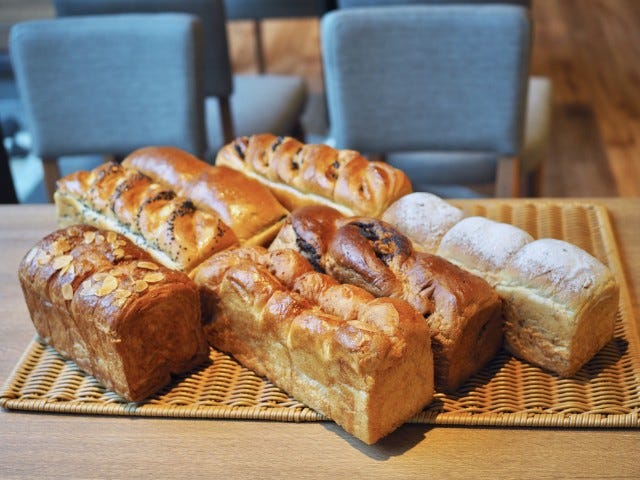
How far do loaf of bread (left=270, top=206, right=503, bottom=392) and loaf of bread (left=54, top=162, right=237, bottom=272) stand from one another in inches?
6.5

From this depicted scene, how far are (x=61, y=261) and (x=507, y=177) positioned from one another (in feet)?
4.56

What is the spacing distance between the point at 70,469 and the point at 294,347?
338mm

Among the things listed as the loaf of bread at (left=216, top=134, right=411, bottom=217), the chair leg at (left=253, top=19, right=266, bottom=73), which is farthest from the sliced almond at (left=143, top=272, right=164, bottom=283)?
the chair leg at (left=253, top=19, right=266, bottom=73)

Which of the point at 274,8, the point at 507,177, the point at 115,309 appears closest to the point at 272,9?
the point at 274,8

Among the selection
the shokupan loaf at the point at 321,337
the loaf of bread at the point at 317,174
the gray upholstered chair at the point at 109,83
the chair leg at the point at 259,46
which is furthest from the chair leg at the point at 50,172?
the chair leg at the point at 259,46

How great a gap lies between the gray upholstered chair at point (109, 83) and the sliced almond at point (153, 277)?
1.14 metres

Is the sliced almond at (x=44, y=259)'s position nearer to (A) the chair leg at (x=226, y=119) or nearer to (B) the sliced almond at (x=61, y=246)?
(B) the sliced almond at (x=61, y=246)

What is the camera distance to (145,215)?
1.30m

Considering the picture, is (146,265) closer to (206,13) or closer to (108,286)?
(108,286)

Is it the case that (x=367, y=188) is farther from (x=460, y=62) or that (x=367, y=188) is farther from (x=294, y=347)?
(x=460, y=62)

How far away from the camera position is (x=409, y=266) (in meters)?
1.12

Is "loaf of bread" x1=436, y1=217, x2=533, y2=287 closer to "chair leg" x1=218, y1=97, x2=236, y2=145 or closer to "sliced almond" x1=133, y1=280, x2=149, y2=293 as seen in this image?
"sliced almond" x1=133, y1=280, x2=149, y2=293

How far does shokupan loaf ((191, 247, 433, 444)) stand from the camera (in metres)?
0.98

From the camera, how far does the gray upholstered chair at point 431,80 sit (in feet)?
6.47
